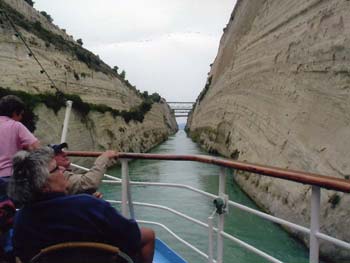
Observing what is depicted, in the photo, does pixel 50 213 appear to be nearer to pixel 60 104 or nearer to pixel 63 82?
pixel 60 104

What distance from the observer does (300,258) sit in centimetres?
794

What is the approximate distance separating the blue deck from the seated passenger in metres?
1.53

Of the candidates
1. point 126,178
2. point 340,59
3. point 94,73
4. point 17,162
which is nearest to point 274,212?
point 340,59

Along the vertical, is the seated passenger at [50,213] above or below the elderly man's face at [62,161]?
below

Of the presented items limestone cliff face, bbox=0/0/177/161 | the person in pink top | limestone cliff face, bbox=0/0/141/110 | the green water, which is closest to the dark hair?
the person in pink top

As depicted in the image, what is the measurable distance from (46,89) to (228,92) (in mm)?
10716

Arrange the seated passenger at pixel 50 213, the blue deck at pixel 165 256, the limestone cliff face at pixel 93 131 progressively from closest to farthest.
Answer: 1. the seated passenger at pixel 50 213
2. the blue deck at pixel 165 256
3. the limestone cliff face at pixel 93 131

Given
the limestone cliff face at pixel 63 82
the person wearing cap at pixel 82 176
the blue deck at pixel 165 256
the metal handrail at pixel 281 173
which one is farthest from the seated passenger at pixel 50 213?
the limestone cliff face at pixel 63 82

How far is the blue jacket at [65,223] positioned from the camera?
1836 mm

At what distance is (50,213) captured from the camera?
186 cm

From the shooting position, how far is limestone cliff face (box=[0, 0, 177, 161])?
1869cm

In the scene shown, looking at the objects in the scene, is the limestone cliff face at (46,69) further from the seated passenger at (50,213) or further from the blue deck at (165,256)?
the seated passenger at (50,213)

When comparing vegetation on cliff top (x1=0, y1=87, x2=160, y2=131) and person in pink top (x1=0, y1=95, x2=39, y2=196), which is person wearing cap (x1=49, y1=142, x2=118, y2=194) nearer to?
person in pink top (x1=0, y1=95, x2=39, y2=196)

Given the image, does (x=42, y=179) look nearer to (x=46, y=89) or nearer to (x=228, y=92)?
(x=46, y=89)
